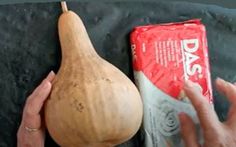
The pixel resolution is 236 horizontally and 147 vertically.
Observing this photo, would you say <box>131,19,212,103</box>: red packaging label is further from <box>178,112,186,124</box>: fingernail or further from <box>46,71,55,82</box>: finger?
<box>46,71,55,82</box>: finger

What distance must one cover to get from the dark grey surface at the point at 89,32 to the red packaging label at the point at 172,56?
0.03 meters

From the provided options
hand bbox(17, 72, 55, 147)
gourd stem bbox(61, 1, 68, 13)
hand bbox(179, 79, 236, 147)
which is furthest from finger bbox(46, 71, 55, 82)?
hand bbox(179, 79, 236, 147)

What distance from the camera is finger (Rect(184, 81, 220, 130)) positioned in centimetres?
80

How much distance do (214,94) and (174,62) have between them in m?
→ 0.12

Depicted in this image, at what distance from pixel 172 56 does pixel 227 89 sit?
129 millimetres

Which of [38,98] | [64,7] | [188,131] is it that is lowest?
[188,131]

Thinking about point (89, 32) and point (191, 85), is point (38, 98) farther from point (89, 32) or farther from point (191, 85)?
point (191, 85)

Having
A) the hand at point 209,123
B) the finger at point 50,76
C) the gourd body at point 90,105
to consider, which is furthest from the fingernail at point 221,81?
the finger at point 50,76

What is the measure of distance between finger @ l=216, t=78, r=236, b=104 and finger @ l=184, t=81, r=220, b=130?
6 cm

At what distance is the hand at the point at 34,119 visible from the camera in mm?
761

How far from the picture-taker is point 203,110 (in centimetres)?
81

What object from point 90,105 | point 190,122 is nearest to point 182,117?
point 190,122

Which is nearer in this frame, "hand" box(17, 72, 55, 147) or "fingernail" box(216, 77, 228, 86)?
"hand" box(17, 72, 55, 147)

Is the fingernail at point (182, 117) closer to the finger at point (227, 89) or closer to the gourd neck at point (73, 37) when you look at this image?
the finger at point (227, 89)
